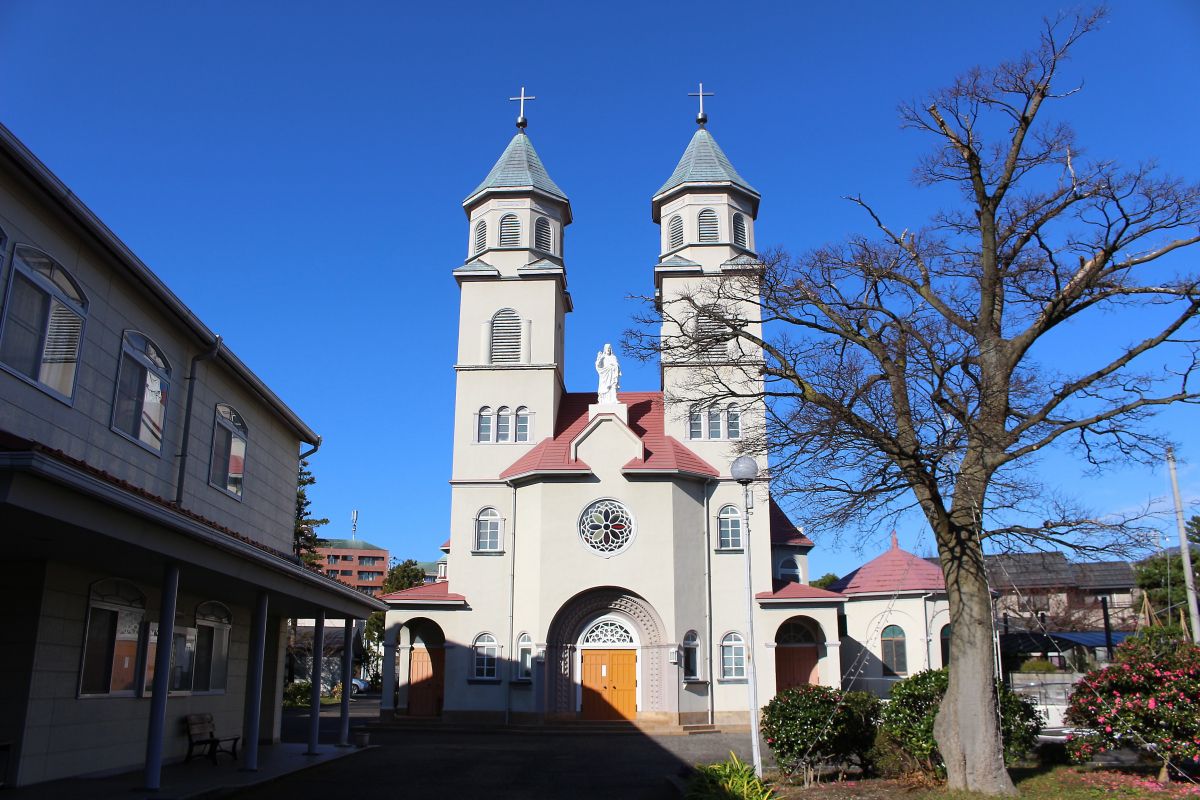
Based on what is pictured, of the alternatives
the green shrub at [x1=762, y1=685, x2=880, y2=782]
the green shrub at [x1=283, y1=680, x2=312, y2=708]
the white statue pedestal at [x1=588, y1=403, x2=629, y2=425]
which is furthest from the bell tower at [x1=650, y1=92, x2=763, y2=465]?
the green shrub at [x1=283, y1=680, x2=312, y2=708]

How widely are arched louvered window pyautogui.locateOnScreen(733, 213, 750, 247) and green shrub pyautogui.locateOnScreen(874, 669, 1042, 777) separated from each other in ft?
77.3

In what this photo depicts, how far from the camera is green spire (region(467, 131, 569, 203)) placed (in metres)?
36.5

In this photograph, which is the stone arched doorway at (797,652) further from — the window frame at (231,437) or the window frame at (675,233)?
the window frame at (231,437)

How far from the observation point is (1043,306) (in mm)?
14297

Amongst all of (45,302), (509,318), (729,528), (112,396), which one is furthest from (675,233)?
(45,302)

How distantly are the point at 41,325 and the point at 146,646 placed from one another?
5940 mm

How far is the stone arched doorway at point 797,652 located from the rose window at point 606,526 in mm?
6120

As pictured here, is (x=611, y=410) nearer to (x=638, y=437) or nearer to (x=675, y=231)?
(x=638, y=437)

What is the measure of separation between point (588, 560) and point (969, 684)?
18928mm

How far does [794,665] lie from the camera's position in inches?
1273

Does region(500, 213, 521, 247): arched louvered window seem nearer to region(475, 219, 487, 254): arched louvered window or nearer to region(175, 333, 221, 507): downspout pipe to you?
region(475, 219, 487, 254): arched louvered window

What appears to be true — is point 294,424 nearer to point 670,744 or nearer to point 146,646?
point 146,646

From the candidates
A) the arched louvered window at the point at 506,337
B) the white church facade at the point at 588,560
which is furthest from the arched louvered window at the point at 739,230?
the arched louvered window at the point at 506,337

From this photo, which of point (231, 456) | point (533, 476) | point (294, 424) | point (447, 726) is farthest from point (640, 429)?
point (231, 456)
